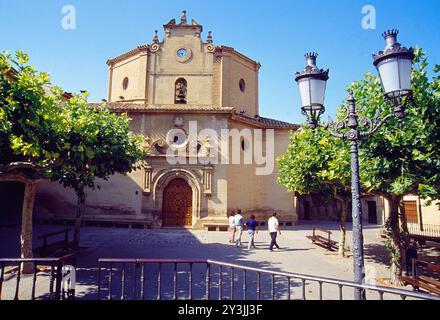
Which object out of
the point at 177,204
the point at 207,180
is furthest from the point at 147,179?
the point at 207,180

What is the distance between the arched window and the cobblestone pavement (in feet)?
29.5

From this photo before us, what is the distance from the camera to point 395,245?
7.28m

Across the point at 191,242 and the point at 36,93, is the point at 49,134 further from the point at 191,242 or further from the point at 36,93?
the point at 191,242

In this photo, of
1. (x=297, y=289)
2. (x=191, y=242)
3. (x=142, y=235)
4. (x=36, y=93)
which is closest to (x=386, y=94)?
(x=297, y=289)

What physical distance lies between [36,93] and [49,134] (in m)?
1.16

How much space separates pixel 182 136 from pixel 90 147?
1050 cm

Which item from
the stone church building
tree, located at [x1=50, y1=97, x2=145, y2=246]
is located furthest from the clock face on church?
tree, located at [x1=50, y1=97, x2=145, y2=246]

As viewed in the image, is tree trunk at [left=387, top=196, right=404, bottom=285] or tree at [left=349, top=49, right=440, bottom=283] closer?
tree at [left=349, top=49, right=440, bottom=283]

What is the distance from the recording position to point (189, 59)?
19.0 metres

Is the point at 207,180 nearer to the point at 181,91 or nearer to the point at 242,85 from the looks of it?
the point at 181,91

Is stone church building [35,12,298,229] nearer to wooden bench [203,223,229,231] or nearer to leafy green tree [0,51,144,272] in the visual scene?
wooden bench [203,223,229,231]

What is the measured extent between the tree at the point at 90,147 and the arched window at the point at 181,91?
8.96m

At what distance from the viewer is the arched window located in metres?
19.0

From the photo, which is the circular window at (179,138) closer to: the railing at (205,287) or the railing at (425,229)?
the railing at (205,287)
